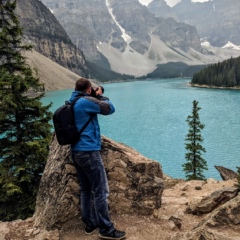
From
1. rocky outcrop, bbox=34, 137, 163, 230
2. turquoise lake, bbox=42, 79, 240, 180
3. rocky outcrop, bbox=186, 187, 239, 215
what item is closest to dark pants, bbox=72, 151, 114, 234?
rocky outcrop, bbox=34, 137, 163, 230

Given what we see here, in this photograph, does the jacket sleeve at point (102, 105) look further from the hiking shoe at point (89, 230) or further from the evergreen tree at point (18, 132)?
the evergreen tree at point (18, 132)

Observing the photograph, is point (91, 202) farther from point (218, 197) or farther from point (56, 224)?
point (218, 197)

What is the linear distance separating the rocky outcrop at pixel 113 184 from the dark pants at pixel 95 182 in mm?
1081

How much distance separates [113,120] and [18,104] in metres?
60.7

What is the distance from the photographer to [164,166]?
127ft

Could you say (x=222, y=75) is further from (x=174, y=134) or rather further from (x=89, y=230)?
(x=89, y=230)

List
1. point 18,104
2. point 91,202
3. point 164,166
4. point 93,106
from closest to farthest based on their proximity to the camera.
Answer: point 93,106, point 91,202, point 18,104, point 164,166

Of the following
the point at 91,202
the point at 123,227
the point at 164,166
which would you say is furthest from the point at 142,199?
the point at 164,166

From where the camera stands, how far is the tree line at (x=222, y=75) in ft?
489

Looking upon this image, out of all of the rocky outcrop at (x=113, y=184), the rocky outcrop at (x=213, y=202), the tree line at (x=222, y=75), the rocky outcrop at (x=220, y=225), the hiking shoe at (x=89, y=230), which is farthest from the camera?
the tree line at (x=222, y=75)

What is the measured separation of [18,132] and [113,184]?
614 cm

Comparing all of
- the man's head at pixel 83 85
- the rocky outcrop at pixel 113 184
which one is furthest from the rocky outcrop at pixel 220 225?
the man's head at pixel 83 85

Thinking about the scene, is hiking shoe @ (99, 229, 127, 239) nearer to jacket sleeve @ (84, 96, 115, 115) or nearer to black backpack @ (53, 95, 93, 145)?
black backpack @ (53, 95, 93, 145)

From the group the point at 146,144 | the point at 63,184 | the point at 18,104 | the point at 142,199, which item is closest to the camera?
the point at 63,184
